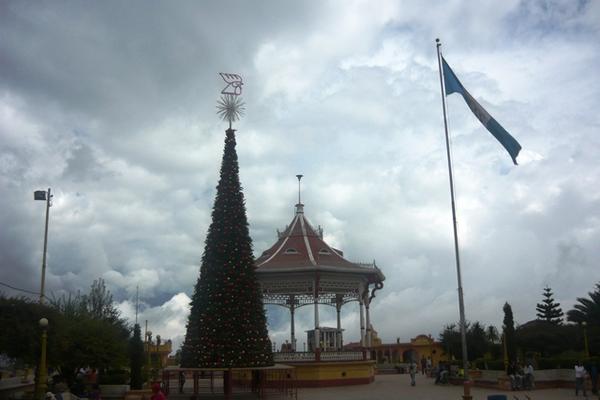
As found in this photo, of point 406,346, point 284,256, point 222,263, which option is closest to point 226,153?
point 222,263

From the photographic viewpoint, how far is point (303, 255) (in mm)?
37969

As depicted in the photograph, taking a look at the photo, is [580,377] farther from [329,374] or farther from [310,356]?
[310,356]

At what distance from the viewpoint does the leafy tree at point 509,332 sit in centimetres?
3378

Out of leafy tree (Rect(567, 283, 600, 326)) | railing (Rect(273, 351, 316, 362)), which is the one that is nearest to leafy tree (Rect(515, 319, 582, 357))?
leafy tree (Rect(567, 283, 600, 326))

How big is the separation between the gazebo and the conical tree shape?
12331mm

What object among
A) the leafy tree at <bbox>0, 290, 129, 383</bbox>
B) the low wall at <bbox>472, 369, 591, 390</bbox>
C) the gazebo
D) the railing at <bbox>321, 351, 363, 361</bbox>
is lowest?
the low wall at <bbox>472, 369, 591, 390</bbox>

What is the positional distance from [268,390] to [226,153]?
39.3 feet

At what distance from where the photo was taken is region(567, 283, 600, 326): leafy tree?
167 feet

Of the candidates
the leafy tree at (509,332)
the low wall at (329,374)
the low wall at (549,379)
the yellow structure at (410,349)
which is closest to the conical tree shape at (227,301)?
the low wall at (329,374)

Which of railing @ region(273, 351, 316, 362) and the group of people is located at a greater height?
railing @ region(273, 351, 316, 362)

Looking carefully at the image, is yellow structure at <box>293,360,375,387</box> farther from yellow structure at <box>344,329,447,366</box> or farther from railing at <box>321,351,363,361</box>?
yellow structure at <box>344,329,447,366</box>

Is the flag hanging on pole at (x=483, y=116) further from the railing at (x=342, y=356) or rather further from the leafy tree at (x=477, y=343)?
the leafy tree at (x=477, y=343)

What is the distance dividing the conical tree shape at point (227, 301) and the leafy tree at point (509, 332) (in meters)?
16.8

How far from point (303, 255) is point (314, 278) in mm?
Answer: 2156
